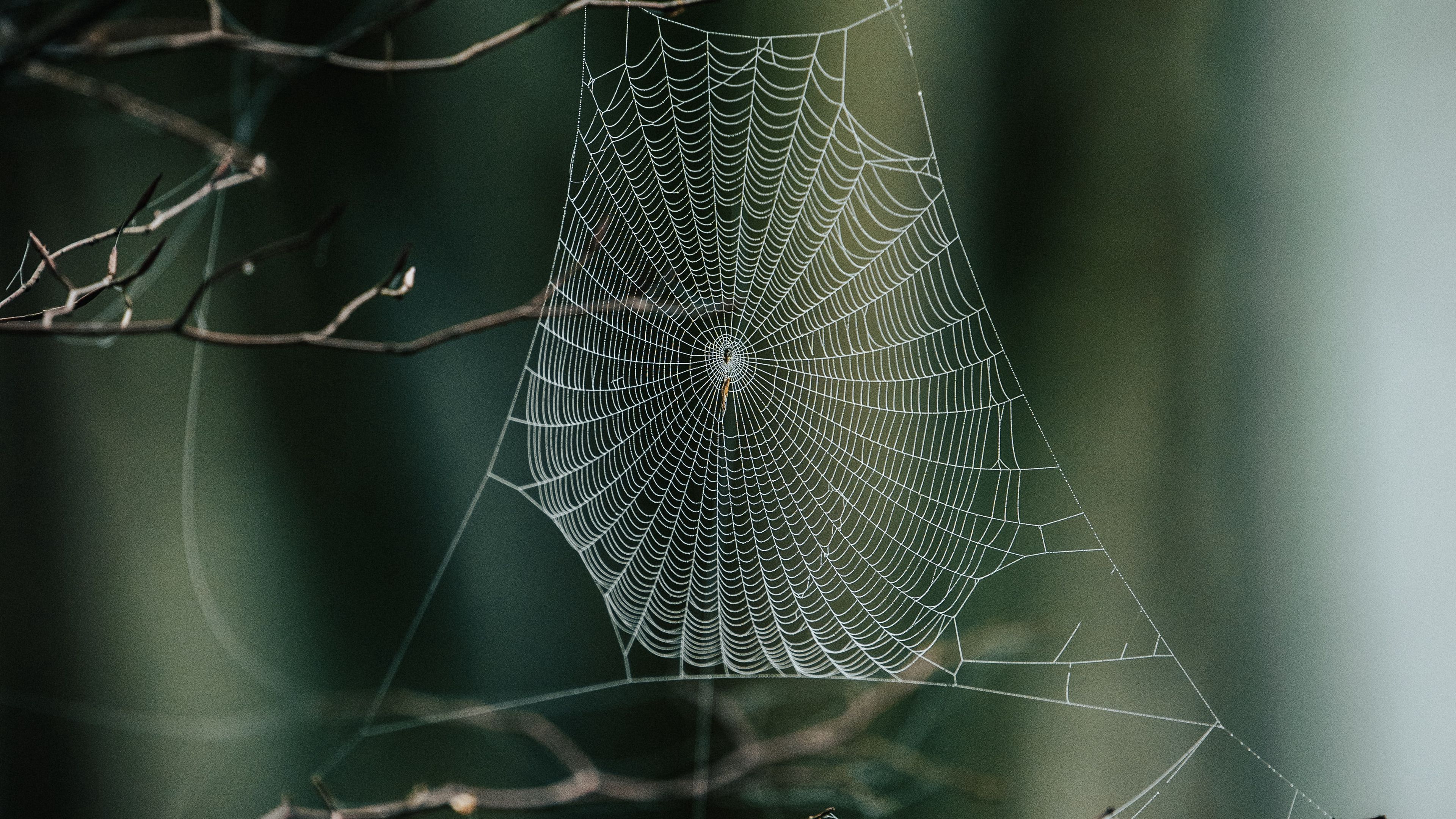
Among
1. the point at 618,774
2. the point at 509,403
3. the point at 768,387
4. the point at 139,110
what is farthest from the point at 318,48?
the point at 618,774

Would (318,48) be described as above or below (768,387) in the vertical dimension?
above

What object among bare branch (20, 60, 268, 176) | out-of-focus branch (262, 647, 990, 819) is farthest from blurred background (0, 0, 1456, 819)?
bare branch (20, 60, 268, 176)

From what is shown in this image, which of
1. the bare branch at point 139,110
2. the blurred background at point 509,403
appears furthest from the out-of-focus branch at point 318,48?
the blurred background at point 509,403

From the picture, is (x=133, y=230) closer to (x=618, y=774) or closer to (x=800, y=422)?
(x=800, y=422)

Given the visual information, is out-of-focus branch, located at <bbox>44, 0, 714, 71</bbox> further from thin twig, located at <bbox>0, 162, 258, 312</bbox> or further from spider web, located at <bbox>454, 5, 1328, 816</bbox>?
spider web, located at <bbox>454, 5, 1328, 816</bbox>

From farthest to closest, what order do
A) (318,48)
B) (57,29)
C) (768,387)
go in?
1. (768,387)
2. (318,48)
3. (57,29)

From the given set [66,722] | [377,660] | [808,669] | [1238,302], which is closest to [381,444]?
[377,660]
